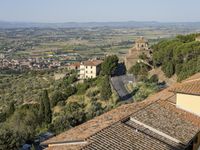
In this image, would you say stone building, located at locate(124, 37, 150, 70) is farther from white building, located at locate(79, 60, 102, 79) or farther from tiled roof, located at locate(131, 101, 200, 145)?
tiled roof, located at locate(131, 101, 200, 145)

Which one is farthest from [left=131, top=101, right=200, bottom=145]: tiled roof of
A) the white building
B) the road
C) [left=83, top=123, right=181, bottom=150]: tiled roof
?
the white building

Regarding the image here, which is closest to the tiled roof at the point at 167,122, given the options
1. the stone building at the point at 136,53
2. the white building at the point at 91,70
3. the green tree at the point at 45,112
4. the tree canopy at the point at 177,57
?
the green tree at the point at 45,112

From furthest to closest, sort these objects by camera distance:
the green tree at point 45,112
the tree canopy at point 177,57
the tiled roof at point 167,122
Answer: the tree canopy at point 177,57
the green tree at point 45,112
the tiled roof at point 167,122

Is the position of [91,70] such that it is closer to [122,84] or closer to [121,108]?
[122,84]

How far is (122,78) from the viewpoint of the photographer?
181 ft

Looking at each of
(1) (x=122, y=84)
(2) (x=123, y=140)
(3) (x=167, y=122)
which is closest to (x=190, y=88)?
(3) (x=167, y=122)

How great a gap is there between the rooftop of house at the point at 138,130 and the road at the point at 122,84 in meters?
23.6

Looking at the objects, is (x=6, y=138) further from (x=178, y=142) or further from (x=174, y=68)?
(x=174, y=68)

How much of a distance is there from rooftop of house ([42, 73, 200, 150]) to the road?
23.6 m

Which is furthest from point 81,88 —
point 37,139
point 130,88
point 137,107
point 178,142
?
point 178,142

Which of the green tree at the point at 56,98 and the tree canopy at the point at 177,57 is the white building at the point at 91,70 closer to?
the tree canopy at the point at 177,57

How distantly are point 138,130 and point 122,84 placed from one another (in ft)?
117

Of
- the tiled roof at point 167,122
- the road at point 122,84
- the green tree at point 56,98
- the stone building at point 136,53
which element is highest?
the tiled roof at point 167,122

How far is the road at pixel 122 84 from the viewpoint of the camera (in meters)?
43.0
